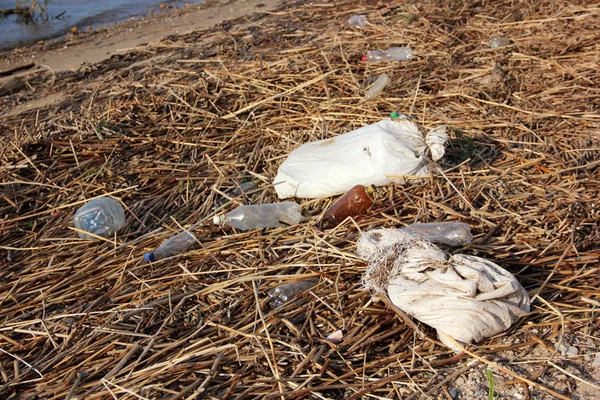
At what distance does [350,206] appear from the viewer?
10.4 ft

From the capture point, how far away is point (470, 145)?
3.63 metres

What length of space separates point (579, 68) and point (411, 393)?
3.27 m

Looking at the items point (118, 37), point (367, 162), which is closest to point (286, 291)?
point (367, 162)

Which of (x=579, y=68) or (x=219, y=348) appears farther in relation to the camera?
(x=579, y=68)

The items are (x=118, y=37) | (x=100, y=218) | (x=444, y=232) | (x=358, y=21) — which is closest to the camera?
(x=444, y=232)

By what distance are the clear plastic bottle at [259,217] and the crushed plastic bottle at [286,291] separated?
0.54 metres

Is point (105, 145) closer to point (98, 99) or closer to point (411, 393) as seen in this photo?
point (98, 99)

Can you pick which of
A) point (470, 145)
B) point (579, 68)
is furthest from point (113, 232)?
point (579, 68)

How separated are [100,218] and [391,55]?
2839 mm

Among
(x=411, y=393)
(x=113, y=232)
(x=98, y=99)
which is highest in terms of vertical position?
(x=98, y=99)

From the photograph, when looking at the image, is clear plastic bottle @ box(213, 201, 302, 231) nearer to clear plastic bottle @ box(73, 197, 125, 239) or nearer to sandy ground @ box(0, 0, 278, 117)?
clear plastic bottle @ box(73, 197, 125, 239)

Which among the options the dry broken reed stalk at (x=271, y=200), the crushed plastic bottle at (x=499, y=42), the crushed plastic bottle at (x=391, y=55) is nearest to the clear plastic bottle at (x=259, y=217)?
the dry broken reed stalk at (x=271, y=200)

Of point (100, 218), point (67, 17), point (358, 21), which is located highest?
point (67, 17)

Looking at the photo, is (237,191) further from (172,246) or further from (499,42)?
(499,42)
